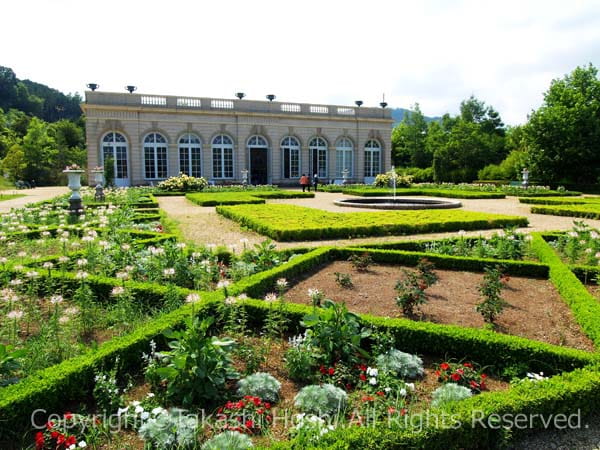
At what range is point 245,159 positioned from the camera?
117ft

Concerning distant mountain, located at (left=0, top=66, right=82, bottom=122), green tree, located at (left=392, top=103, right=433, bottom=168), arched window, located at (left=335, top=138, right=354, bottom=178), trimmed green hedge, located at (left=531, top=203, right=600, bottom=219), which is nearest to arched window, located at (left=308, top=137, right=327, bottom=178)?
arched window, located at (left=335, top=138, right=354, bottom=178)

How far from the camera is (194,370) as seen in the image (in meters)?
3.40

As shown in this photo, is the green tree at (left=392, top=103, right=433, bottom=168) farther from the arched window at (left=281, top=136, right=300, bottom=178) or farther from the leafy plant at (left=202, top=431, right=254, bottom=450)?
the leafy plant at (left=202, top=431, right=254, bottom=450)

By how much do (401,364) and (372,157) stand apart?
37516 mm

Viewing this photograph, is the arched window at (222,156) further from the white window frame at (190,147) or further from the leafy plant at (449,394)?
the leafy plant at (449,394)

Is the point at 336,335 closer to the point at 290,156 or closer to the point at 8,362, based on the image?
the point at 8,362

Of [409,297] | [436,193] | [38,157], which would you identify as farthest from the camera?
[38,157]

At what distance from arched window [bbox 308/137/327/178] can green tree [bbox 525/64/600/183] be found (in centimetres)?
1577

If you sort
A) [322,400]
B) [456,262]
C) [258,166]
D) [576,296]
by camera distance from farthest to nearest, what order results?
[258,166], [456,262], [576,296], [322,400]

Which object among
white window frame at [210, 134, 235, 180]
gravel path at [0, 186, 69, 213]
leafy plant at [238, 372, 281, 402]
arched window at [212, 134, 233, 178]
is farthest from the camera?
arched window at [212, 134, 233, 178]

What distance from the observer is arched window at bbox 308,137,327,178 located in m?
38.0

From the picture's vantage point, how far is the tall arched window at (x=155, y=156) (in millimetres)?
32478

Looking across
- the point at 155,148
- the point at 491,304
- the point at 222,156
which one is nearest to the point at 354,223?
the point at 491,304

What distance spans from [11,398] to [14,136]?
6088 centimetres
